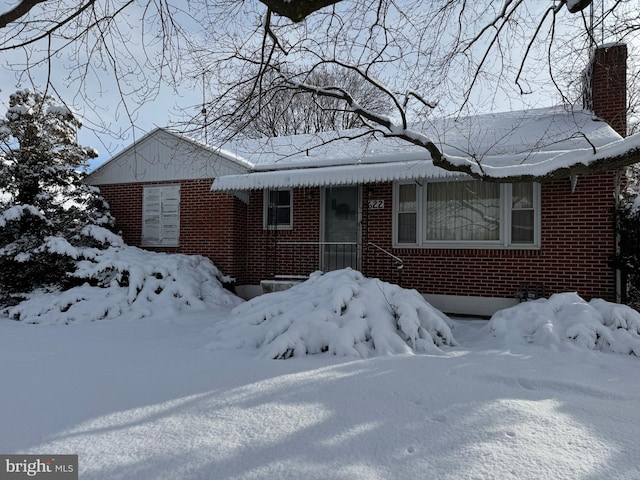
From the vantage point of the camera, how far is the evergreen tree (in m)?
8.66

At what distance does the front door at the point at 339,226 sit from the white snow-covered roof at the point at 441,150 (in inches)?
38.5

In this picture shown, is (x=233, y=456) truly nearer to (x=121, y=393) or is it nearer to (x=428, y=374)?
(x=121, y=393)

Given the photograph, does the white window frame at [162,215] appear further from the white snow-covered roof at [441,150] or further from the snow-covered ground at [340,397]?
the snow-covered ground at [340,397]

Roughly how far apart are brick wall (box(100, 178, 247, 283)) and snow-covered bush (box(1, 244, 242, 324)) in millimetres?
808

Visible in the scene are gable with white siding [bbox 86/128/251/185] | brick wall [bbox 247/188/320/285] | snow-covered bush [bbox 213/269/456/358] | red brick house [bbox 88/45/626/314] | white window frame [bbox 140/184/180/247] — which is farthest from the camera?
white window frame [bbox 140/184/180/247]

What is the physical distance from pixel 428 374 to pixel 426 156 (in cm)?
561

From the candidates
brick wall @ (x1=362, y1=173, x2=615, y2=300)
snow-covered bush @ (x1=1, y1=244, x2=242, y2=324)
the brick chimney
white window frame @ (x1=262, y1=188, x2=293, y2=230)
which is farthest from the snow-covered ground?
the brick chimney

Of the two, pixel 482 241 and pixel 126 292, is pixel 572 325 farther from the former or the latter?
pixel 126 292

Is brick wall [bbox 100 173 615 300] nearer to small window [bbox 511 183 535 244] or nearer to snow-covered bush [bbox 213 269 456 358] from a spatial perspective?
small window [bbox 511 183 535 244]

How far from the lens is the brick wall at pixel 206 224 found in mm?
10227

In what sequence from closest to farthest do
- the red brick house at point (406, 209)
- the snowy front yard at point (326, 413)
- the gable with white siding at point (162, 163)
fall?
the snowy front yard at point (326, 413), the red brick house at point (406, 209), the gable with white siding at point (162, 163)

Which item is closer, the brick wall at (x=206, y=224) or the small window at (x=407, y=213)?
the small window at (x=407, y=213)

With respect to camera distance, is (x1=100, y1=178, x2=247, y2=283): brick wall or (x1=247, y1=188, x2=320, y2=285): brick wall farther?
(x1=100, y1=178, x2=247, y2=283): brick wall

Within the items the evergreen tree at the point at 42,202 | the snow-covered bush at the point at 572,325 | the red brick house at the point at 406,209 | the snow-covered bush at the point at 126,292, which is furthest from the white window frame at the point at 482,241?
the evergreen tree at the point at 42,202
